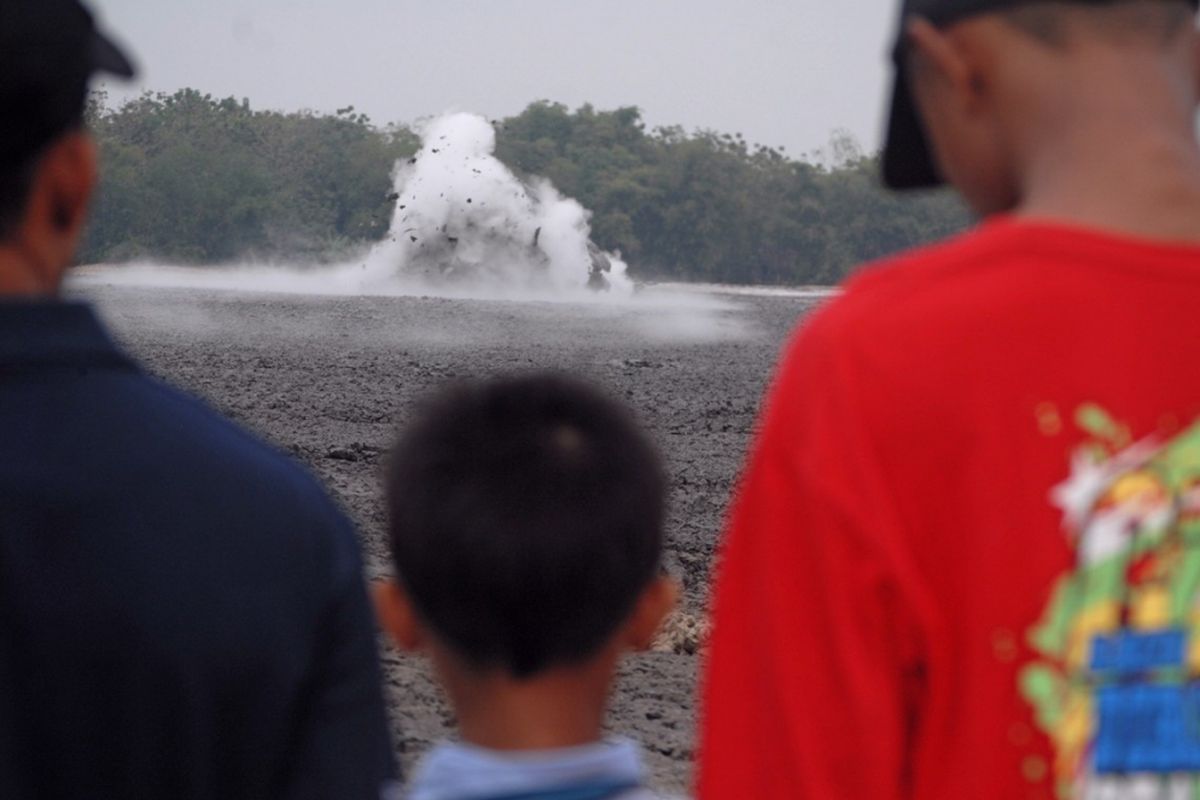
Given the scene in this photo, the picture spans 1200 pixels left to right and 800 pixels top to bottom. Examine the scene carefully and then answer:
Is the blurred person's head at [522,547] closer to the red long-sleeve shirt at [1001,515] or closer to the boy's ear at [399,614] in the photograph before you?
the boy's ear at [399,614]

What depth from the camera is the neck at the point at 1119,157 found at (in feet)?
5.51

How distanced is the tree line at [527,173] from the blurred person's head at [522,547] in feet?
203

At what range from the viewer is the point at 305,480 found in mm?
1748

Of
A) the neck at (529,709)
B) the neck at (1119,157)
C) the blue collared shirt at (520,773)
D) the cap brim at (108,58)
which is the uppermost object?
the cap brim at (108,58)

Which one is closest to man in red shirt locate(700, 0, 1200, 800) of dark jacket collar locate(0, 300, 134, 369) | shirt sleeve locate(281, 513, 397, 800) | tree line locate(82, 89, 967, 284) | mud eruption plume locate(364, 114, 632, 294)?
shirt sleeve locate(281, 513, 397, 800)

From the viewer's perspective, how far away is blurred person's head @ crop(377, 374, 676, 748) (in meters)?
1.85

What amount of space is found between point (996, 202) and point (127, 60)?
0.89 meters

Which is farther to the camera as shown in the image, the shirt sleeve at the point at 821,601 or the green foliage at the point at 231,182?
the green foliage at the point at 231,182

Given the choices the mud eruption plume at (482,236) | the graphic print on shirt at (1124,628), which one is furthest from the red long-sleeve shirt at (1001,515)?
the mud eruption plume at (482,236)

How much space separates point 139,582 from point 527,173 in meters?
80.0

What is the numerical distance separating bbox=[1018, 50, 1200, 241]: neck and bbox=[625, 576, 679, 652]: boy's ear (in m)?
0.58

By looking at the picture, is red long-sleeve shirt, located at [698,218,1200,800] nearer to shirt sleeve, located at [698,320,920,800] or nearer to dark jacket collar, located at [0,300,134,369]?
shirt sleeve, located at [698,320,920,800]

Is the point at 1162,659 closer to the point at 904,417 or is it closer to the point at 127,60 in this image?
the point at 904,417

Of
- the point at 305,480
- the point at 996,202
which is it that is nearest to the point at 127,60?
the point at 305,480
